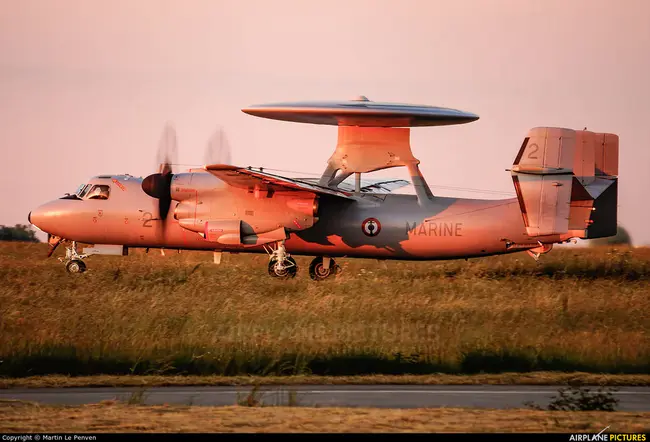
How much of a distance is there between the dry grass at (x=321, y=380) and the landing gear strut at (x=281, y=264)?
11080 millimetres

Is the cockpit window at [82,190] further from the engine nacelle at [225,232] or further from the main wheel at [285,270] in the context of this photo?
Result: the main wheel at [285,270]

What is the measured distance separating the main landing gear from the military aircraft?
0.12 ft

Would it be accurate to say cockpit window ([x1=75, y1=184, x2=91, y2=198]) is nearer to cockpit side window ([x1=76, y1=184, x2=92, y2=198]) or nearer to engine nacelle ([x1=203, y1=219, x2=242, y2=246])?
cockpit side window ([x1=76, y1=184, x2=92, y2=198])

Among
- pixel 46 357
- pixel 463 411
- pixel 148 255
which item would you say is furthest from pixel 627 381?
pixel 148 255

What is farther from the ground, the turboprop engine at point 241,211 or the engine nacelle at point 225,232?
the turboprop engine at point 241,211

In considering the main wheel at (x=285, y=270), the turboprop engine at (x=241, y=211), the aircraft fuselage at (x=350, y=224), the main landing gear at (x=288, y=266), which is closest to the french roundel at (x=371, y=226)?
the aircraft fuselage at (x=350, y=224)

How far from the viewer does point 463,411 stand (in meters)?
14.1

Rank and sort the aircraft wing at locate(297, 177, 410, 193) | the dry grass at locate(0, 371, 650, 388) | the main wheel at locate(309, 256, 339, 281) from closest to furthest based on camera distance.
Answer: the dry grass at locate(0, 371, 650, 388) → the main wheel at locate(309, 256, 339, 281) → the aircraft wing at locate(297, 177, 410, 193)

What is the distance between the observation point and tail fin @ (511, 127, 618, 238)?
25469 mm

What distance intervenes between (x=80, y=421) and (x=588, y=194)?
17.7 m

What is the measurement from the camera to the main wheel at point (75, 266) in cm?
3070

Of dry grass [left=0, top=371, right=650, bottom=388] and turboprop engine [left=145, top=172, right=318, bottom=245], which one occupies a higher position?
turboprop engine [left=145, top=172, right=318, bottom=245]

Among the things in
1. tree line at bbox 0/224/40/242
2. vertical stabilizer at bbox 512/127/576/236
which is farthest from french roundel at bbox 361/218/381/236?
tree line at bbox 0/224/40/242

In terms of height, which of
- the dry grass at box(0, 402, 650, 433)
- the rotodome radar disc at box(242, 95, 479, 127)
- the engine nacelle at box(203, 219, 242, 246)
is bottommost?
the dry grass at box(0, 402, 650, 433)
